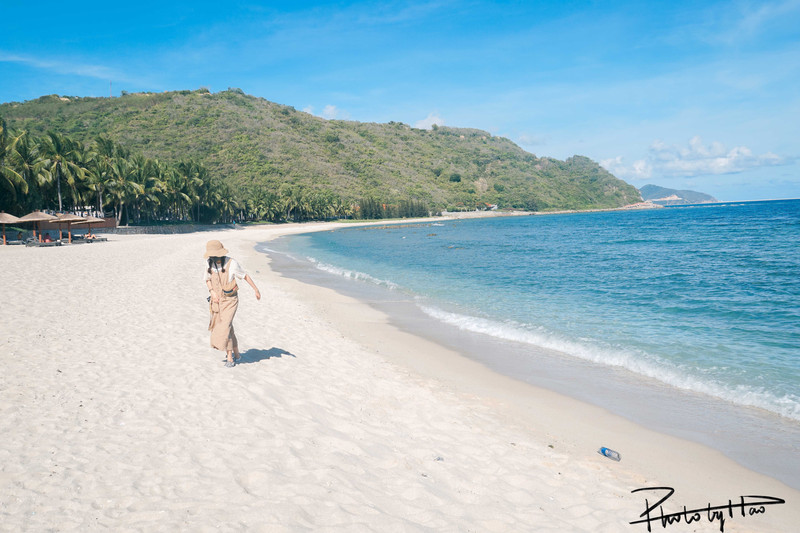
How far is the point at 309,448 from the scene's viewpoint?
4664 mm

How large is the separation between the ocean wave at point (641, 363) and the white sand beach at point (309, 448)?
203cm

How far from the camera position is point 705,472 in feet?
15.8

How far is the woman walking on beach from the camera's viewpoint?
662cm

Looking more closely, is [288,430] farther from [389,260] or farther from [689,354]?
[389,260]

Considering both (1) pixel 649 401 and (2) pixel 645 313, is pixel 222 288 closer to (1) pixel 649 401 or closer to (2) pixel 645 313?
(1) pixel 649 401

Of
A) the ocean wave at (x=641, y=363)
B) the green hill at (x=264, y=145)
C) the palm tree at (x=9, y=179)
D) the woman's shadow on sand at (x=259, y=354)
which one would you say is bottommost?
the ocean wave at (x=641, y=363)

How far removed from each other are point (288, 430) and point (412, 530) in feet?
6.80

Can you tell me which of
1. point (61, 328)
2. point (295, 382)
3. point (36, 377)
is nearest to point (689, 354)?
point (295, 382)

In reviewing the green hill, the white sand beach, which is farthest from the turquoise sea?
the green hill

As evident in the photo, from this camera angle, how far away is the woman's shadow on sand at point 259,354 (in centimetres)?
759

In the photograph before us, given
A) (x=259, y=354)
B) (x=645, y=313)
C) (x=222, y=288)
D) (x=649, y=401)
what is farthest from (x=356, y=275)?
(x=649, y=401)

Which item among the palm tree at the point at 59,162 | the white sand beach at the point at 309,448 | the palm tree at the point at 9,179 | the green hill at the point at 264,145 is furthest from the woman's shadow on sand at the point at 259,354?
the green hill at the point at 264,145

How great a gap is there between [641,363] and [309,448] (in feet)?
→ 21.6

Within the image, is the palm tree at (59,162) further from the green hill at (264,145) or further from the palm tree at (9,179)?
the green hill at (264,145)
